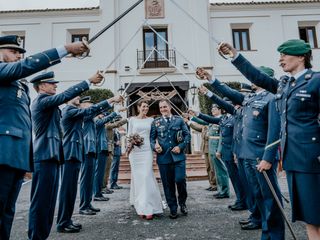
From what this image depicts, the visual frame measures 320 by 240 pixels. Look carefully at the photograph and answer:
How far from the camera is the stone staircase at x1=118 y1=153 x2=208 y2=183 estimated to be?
33.2ft

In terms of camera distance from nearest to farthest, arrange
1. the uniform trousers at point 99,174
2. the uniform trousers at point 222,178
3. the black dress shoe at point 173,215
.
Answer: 1. the black dress shoe at point 173,215
2. the uniform trousers at point 222,178
3. the uniform trousers at point 99,174

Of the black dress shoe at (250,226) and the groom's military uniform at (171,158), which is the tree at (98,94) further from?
the black dress shoe at (250,226)

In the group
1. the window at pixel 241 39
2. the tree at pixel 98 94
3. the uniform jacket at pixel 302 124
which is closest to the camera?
the uniform jacket at pixel 302 124

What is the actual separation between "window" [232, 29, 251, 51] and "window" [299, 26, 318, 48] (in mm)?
3411

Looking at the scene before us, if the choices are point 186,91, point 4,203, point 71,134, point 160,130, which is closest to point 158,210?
point 160,130

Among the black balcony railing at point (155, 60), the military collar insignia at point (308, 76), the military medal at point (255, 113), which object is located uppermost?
the black balcony railing at point (155, 60)

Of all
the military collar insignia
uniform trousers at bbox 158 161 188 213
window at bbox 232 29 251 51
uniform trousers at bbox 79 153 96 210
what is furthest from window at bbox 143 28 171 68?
the military collar insignia

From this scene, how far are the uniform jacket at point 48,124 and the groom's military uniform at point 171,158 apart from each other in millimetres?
1953

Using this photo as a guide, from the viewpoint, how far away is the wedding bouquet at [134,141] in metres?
5.21

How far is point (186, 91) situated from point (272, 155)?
12492mm

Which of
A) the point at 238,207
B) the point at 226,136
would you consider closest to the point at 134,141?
the point at 226,136

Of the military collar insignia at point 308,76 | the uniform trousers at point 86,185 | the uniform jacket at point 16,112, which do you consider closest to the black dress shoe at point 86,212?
the uniform trousers at point 86,185

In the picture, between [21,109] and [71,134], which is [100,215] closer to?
[71,134]

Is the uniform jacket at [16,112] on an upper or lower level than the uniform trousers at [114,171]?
upper
